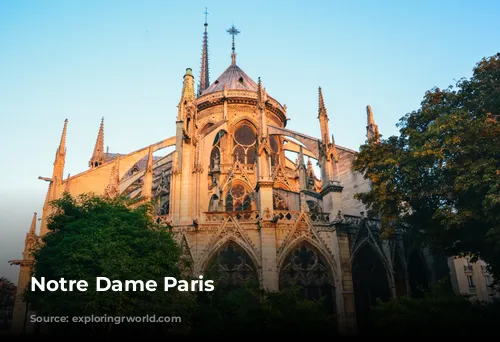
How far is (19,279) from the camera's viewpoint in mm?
23875

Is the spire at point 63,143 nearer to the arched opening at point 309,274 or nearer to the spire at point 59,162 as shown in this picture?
the spire at point 59,162

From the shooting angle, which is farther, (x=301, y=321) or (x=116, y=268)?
(x=116, y=268)

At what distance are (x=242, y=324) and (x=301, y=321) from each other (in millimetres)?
1803

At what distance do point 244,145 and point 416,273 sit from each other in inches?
631

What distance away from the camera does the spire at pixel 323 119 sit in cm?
2180

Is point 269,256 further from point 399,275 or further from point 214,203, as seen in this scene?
point 214,203

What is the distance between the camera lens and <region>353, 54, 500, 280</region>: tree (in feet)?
46.3

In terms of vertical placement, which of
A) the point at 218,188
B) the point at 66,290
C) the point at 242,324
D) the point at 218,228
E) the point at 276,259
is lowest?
the point at 242,324

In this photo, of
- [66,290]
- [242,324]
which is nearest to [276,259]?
[242,324]

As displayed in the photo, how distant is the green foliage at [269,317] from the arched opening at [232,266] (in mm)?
4342

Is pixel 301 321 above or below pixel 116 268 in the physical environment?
below

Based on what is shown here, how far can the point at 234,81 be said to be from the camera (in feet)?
118

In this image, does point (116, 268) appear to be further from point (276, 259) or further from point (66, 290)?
point (276, 259)

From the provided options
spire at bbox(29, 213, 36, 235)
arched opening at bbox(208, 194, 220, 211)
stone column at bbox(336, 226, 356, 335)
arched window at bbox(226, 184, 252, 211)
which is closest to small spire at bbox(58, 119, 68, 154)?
spire at bbox(29, 213, 36, 235)
